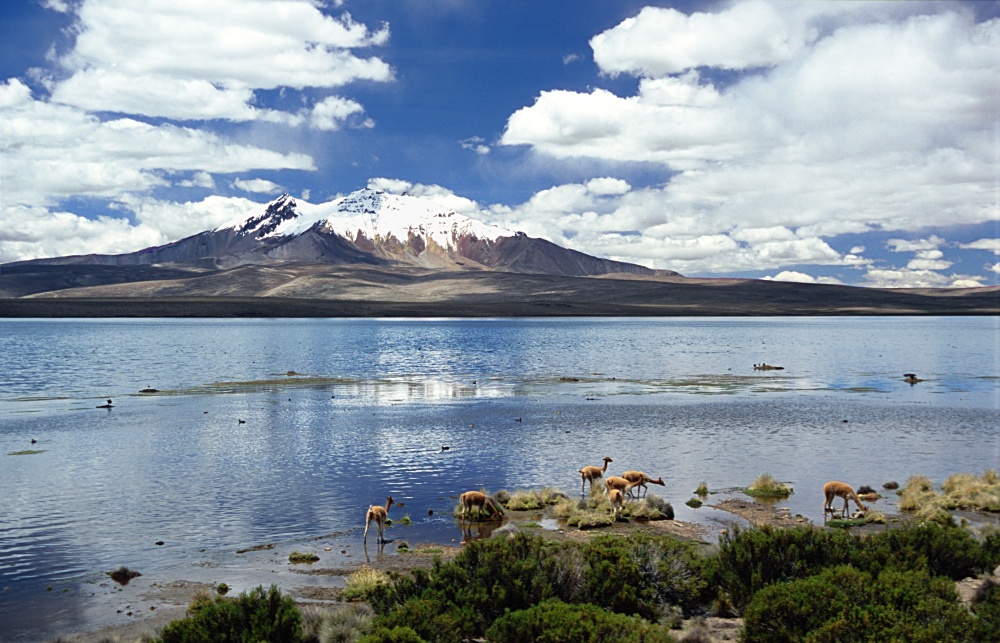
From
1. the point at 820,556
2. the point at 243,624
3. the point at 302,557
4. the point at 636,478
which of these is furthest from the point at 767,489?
the point at 243,624

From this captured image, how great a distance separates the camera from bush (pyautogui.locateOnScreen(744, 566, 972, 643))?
1020 cm

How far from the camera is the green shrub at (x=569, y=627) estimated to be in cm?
1022

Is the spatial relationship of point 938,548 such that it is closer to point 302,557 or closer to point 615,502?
point 615,502

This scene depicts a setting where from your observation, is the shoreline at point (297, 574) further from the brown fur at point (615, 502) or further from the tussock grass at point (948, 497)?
the tussock grass at point (948, 497)

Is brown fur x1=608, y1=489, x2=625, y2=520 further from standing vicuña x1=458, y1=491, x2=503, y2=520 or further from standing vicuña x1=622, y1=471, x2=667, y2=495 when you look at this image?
standing vicuña x1=458, y1=491, x2=503, y2=520

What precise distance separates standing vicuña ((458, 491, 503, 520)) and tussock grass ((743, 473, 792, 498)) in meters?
7.43

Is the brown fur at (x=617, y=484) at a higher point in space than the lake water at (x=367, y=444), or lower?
higher

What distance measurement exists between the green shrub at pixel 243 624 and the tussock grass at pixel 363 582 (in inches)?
96.5

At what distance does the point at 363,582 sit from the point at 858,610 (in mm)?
7973

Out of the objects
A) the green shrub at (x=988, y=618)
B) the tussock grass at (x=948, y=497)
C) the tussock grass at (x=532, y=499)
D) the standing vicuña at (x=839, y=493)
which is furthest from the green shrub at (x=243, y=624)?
the tussock grass at (x=948, y=497)

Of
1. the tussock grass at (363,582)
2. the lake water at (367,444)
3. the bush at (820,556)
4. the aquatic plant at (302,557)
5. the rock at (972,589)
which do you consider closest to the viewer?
the rock at (972,589)

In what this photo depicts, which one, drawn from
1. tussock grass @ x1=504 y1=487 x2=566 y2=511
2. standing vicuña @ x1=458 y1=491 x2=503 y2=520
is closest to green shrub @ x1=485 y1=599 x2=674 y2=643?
standing vicuña @ x1=458 y1=491 x2=503 y2=520

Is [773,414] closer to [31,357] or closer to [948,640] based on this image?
[948,640]

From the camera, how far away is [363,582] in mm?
14562
